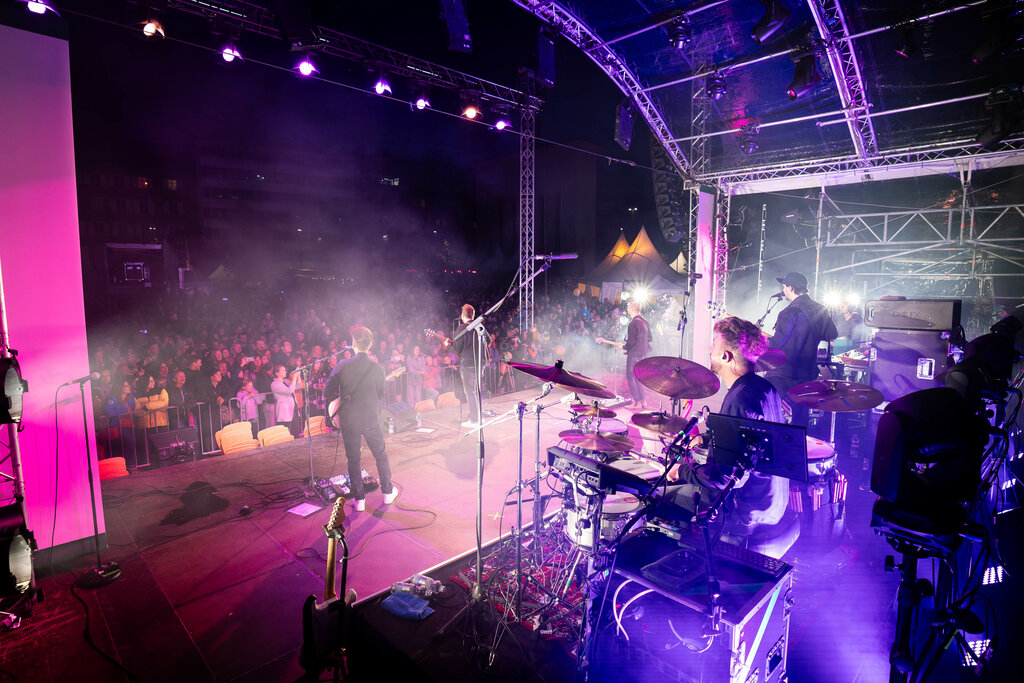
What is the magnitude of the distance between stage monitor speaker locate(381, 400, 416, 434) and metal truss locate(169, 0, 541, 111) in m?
5.15

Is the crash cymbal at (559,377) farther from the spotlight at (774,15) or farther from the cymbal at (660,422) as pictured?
the spotlight at (774,15)

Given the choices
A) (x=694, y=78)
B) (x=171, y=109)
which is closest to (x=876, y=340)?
(x=694, y=78)

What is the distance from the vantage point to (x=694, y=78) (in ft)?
27.6

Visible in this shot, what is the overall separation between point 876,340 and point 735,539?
17.6 ft

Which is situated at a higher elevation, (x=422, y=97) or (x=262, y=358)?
(x=422, y=97)

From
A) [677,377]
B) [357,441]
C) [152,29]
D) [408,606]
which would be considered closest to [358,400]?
[357,441]

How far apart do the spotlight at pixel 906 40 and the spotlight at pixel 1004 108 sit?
147 cm

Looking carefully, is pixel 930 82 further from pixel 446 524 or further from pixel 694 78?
pixel 446 524

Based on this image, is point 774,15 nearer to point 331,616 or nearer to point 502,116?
point 502,116

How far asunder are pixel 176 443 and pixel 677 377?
20.6 ft

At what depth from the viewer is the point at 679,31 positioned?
706 centimetres

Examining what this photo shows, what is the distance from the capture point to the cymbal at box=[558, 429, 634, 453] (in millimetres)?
3535

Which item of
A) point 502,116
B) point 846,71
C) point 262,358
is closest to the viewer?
point 846,71

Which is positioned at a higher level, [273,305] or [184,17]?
[184,17]
